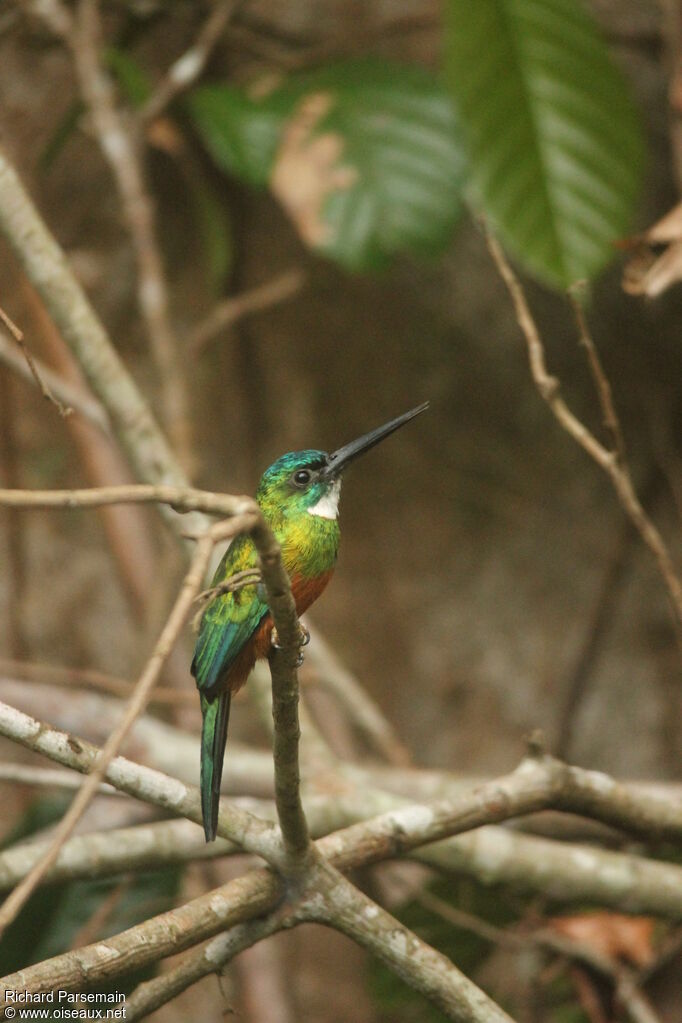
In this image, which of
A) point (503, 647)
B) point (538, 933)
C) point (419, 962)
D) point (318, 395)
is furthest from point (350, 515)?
point (419, 962)

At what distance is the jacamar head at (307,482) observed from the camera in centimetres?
154

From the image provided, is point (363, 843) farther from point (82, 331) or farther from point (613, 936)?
point (613, 936)

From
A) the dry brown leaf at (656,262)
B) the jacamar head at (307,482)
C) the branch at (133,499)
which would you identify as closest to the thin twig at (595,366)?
the dry brown leaf at (656,262)

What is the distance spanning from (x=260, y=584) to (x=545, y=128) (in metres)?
1.62

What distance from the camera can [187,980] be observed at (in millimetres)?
1182

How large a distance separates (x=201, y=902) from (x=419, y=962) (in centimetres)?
26

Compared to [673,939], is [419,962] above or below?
below

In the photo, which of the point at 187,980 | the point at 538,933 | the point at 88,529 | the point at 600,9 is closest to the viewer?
the point at 187,980

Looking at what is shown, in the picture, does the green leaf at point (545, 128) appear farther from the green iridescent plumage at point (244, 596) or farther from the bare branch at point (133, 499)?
the bare branch at point (133, 499)

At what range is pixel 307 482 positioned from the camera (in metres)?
1.57

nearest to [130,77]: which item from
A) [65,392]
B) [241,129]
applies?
[241,129]

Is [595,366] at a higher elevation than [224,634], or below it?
higher

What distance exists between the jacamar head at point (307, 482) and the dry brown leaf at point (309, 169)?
109cm

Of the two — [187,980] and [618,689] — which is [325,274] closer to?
[618,689]
